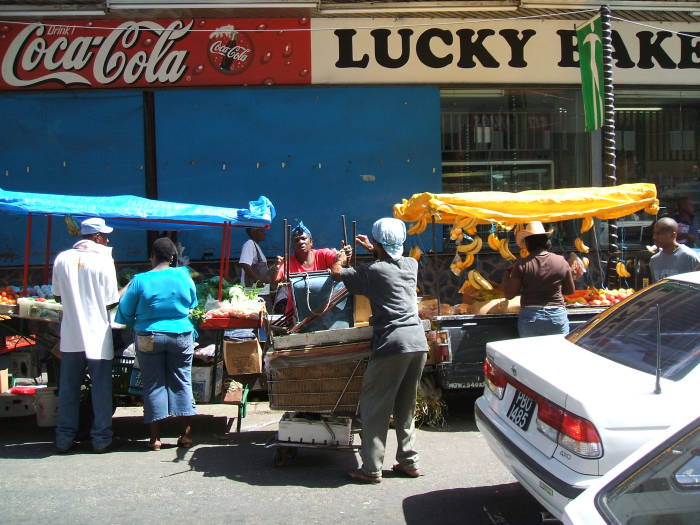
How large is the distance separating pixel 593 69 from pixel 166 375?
6.42m

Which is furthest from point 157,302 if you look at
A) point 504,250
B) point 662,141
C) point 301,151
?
point 662,141

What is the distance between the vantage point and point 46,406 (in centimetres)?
635

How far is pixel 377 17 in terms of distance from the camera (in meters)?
10.6

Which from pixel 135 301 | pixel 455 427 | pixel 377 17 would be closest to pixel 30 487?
pixel 135 301

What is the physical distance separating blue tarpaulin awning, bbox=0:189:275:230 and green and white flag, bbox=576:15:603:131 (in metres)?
4.46

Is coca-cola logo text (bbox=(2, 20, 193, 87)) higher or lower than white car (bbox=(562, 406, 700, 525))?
higher

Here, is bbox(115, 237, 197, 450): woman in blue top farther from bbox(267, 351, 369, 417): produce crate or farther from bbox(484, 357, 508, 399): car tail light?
bbox(484, 357, 508, 399): car tail light

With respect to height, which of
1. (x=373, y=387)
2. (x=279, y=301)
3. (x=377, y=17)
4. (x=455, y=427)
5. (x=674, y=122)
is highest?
(x=377, y=17)

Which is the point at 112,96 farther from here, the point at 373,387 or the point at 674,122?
the point at 674,122

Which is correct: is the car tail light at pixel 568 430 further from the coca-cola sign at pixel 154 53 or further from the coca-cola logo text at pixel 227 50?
the coca-cola logo text at pixel 227 50

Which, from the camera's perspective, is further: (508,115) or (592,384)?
(508,115)

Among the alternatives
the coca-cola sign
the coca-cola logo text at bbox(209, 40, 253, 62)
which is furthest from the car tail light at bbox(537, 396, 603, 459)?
the coca-cola logo text at bbox(209, 40, 253, 62)

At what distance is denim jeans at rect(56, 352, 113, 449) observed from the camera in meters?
5.91

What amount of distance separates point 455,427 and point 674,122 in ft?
25.5
